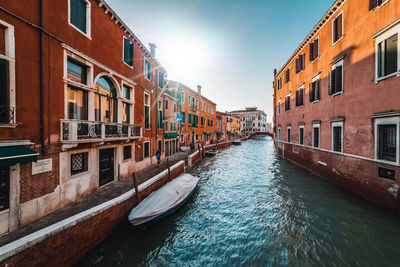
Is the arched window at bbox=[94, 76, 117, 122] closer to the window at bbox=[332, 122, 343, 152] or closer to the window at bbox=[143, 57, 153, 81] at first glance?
the window at bbox=[143, 57, 153, 81]

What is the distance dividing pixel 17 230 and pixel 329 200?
42.5 feet

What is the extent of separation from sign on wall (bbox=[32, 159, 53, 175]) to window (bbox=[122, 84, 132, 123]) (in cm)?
478

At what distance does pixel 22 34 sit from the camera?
4895 millimetres

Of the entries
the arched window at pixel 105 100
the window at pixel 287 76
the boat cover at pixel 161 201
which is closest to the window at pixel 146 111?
the arched window at pixel 105 100

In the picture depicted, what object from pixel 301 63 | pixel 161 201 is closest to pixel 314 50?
pixel 301 63

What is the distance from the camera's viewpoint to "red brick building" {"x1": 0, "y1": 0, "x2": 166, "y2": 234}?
463cm

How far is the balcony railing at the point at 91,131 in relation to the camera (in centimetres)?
616

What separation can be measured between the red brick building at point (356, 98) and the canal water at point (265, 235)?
5.15ft

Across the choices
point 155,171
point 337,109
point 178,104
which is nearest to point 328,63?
point 337,109

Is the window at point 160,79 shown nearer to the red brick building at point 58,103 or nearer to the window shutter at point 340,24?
the red brick building at point 58,103

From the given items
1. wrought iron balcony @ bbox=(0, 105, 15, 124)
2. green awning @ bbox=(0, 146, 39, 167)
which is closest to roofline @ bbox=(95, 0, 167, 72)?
wrought iron balcony @ bbox=(0, 105, 15, 124)

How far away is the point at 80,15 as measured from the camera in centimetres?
691

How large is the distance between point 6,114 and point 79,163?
3158 millimetres

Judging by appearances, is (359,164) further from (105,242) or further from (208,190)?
(105,242)
